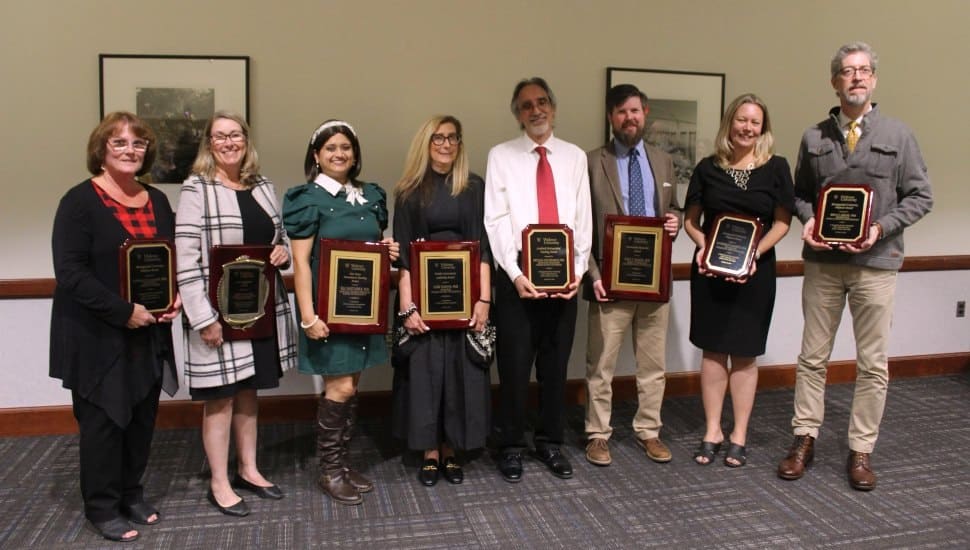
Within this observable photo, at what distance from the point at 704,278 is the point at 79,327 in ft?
8.31

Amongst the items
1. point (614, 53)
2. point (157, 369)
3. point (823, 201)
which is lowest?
point (157, 369)

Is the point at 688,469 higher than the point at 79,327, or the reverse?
the point at 79,327

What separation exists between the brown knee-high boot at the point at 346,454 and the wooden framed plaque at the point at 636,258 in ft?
4.03

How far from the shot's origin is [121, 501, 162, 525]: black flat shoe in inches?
109

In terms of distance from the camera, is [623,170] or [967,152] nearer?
[623,170]

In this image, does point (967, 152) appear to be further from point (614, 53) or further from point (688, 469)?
point (688, 469)

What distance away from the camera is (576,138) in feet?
13.4

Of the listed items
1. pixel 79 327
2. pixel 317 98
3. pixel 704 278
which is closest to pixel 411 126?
pixel 317 98

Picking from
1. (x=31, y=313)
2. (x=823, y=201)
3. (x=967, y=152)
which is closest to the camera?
(x=823, y=201)

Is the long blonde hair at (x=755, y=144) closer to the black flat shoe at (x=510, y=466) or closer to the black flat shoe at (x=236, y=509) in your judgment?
the black flat shoe at (x=510, y=466)

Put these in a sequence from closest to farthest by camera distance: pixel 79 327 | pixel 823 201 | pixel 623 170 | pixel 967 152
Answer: pixel 79 327 → pixel 823 201 → pixel 623 170 → pixel 967 152

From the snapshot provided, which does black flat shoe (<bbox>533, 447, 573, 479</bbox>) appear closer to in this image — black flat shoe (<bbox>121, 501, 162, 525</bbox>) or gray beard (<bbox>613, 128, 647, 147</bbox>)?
gray beard (<bbox>613, 128, 647, 147</bbox>)

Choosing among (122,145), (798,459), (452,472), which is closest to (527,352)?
(452,472)

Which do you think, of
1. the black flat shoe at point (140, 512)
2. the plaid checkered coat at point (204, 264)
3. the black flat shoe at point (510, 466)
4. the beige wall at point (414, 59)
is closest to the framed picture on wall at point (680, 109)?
the beige wall at point (414, 59)
